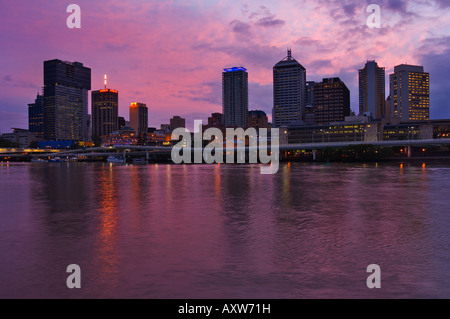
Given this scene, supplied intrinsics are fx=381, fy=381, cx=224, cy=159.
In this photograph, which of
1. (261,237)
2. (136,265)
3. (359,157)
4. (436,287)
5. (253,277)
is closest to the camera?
(436,287)

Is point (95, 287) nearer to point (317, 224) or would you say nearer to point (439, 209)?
point (317, 224)

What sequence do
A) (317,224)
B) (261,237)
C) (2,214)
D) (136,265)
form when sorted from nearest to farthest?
1. (136,265)
2. (261,237)
3. (317,224)
4. (2,214)

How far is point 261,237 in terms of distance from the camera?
11594 millimetres

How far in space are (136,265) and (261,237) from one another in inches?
167

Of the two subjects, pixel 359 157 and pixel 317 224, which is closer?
pixel 317 224

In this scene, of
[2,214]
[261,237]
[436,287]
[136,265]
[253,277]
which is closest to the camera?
[436,287]

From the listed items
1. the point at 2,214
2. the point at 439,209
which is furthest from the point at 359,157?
the point at 2,214

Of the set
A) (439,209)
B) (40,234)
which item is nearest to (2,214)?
(40,234)

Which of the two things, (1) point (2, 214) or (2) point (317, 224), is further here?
(1) point (2, 214)
